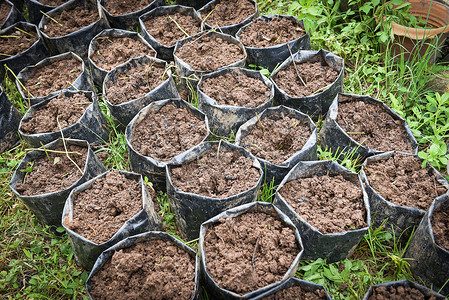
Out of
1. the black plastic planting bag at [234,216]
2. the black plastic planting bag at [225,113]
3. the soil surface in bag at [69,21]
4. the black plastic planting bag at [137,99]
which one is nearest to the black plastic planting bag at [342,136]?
the black plastic planting bag at [225,113]

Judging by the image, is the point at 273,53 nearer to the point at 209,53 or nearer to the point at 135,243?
the point at 209,53

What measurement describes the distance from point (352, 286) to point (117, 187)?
1572mm

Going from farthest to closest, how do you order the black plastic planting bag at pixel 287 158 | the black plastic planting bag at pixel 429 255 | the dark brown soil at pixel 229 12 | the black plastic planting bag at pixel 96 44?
the dark brown soil at pixel 229 12 < the black plastic planting bag at pixel 96 44 < the black plastic planting bag at pixel 287 158 < the black plastic planting bag at pixel 429 255

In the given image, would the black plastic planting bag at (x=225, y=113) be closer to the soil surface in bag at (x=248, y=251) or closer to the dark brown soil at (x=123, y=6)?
the soil surface in bag at (x=248, y=251)

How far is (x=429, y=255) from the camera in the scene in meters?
1.98

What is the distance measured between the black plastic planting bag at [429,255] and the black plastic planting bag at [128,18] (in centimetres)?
314

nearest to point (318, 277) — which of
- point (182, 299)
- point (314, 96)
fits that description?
point (182, 299)

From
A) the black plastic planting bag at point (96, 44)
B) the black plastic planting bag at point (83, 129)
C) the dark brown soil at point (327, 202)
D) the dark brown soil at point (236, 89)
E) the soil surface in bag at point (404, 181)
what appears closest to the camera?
the dark brown soil at point (327, 202)

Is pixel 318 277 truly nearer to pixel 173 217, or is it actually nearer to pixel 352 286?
pixel 352 286

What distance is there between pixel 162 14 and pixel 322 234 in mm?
2786

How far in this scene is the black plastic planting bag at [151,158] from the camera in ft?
7.86

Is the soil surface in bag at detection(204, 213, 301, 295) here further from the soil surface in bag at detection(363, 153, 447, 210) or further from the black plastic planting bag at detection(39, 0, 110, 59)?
the black plastic planting bag at detection(39, 0, 110, 59)

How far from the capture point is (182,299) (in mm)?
1772

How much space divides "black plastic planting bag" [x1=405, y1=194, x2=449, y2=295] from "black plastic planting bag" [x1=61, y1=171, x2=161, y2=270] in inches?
61.8
